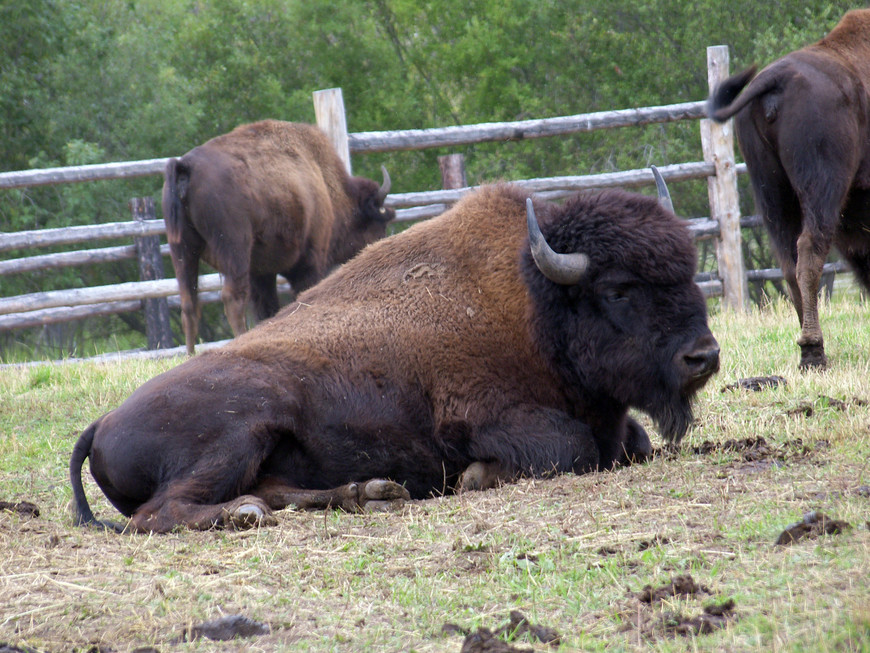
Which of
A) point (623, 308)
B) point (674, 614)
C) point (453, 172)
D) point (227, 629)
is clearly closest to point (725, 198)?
point (453, 172)

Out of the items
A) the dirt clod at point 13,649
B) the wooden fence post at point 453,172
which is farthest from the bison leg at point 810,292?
the wooden fence post at point 453,172

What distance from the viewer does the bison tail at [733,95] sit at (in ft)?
20.3

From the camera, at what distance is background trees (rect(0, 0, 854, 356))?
2072 cm

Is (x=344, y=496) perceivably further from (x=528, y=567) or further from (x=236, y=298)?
(x=236, y=298)

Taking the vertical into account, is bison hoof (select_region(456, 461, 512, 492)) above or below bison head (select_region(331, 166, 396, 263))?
below

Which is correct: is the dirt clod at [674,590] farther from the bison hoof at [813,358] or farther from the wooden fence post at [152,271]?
the wooden fence post at [152,271]

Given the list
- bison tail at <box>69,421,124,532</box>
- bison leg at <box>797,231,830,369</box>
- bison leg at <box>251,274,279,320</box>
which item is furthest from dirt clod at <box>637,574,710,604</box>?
bison leg at <box>251,274,279,320</box>

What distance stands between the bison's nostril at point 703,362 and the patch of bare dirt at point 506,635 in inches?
80.8

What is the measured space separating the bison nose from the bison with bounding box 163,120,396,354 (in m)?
5.57

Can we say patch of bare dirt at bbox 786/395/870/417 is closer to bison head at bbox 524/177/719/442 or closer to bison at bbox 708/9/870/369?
bison head at bbox 524/177/719/442

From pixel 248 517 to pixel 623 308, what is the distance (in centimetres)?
206

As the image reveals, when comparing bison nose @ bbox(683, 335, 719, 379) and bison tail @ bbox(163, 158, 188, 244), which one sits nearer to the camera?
bison nose @ bbox(683, 335, 719, 379)

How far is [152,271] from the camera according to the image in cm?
1297

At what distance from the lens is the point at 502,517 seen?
3.74 metres
